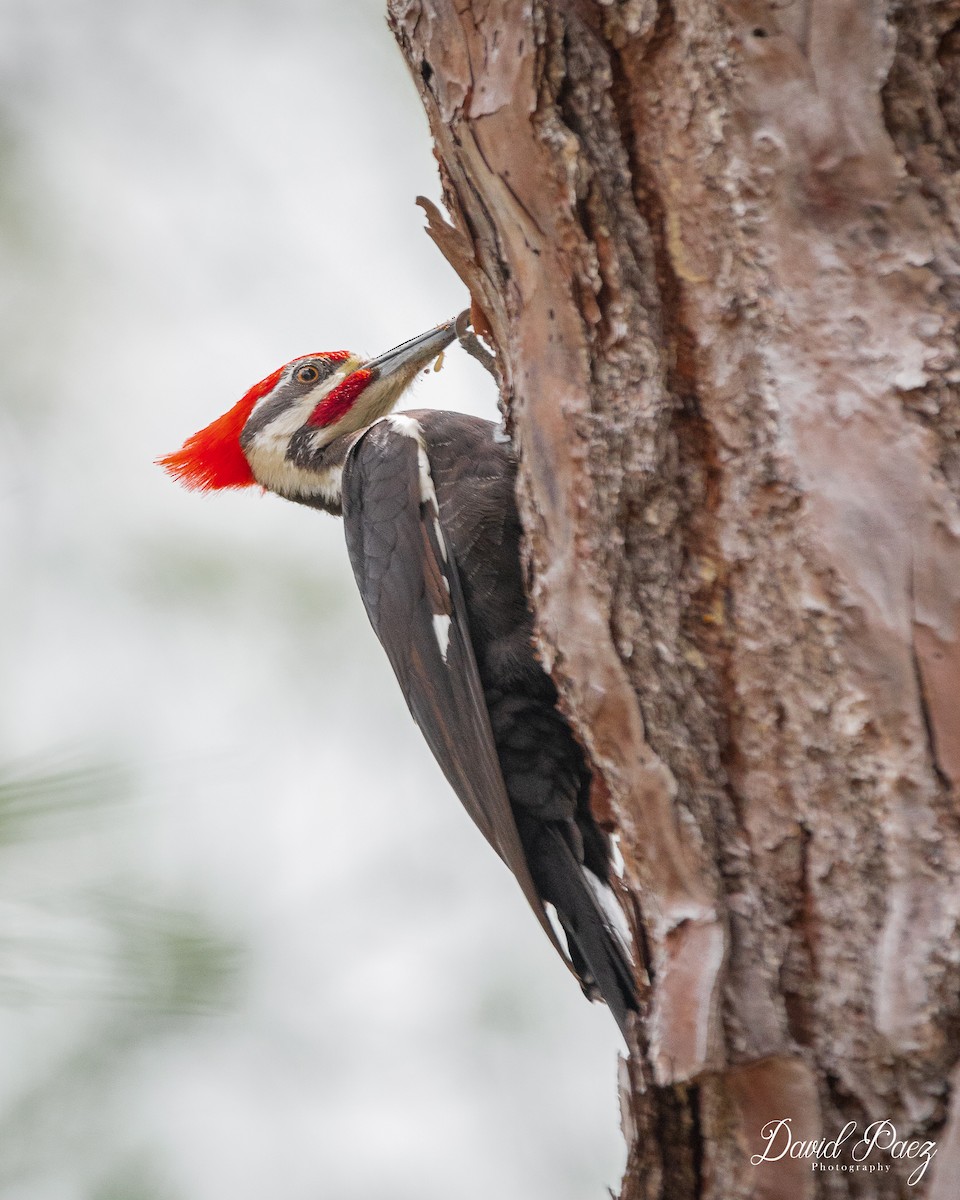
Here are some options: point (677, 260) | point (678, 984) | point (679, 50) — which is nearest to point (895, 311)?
point (677, 260)

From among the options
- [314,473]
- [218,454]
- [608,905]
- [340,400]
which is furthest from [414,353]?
[608,905]

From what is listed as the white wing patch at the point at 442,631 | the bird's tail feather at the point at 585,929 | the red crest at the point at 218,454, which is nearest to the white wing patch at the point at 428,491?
the white wing patch at the point at 442,631

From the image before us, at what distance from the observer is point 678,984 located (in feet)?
4.79

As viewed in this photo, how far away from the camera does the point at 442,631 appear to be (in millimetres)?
2664

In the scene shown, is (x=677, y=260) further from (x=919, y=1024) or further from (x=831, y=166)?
(x=919, y=1024)

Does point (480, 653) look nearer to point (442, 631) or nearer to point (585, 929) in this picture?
point (442, 631)

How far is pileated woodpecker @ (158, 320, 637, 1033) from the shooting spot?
2.50 meters
